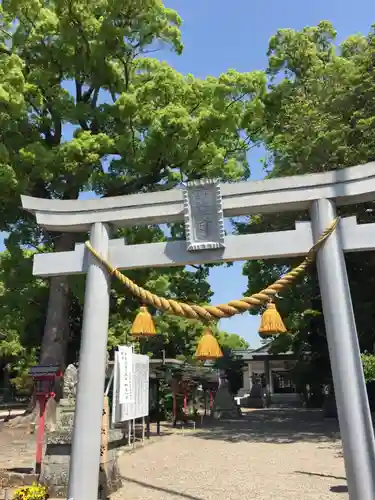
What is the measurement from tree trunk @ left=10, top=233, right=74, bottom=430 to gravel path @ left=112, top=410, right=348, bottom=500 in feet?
13.6

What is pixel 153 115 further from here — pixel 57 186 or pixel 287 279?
pixel 287 279

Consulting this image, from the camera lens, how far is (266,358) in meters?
30.6

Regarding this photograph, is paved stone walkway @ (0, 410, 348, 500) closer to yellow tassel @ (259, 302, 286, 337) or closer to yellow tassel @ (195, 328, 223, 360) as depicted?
yellow tassel @ (195, 328, 223, 360)

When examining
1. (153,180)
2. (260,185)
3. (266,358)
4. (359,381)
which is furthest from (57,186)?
(266,358)

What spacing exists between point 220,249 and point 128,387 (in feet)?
19.9

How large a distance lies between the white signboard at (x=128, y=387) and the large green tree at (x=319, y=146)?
6.08 meters

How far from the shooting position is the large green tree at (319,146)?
1287cm

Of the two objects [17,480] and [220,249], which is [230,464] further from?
[220,249]

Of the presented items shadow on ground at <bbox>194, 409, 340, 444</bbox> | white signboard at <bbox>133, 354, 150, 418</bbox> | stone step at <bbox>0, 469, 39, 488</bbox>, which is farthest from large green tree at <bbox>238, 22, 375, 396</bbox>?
stone step at <bbox>0, 469, 39, 488</bbox>

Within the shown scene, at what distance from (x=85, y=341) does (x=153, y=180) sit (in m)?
11.7

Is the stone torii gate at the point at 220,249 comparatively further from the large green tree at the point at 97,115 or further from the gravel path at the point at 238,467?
the large green tree at the point at 97,115

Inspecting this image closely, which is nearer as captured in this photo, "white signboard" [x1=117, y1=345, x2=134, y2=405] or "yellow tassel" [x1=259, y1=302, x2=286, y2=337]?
"yellow tassel" [x1=259, y1=302, x2=286, y2=337]

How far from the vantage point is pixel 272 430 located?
51.6 feet

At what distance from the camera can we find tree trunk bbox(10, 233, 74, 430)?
1537cm
